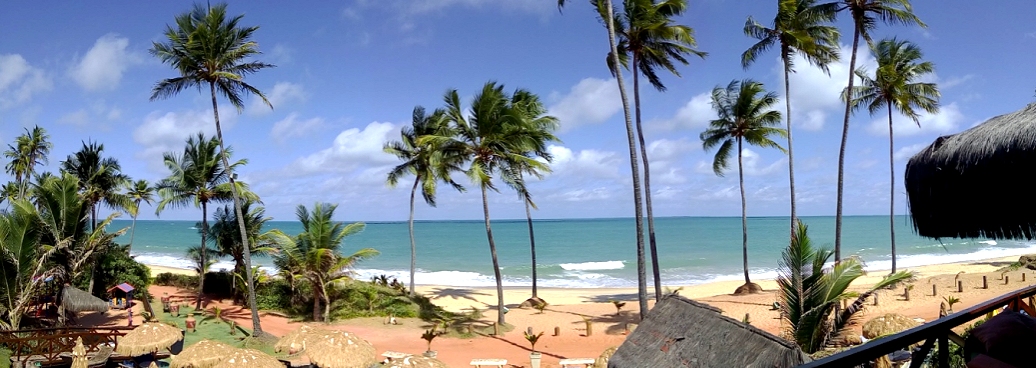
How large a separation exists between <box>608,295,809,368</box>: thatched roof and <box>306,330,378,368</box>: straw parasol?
513 cm

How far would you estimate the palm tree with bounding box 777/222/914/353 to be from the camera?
22.6ft

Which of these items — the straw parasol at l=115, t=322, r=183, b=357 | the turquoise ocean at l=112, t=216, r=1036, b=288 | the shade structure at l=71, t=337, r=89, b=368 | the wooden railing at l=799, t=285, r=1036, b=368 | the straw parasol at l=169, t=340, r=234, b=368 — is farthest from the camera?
the turquoise ocean at l=112, t=216, r=1036, b=288

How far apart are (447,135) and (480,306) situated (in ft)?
26.3

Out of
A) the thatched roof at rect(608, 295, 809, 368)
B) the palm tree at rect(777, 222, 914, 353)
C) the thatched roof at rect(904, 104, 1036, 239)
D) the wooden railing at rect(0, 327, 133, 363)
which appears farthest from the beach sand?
the thatched roof at rect(904, 104, 1036, 239)

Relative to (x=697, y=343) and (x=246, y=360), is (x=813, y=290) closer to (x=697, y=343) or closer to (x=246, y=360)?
(x=697, y=343)

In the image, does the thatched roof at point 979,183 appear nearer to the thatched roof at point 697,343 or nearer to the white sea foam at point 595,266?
the thatched roof at point 697,343

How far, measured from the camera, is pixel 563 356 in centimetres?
1502

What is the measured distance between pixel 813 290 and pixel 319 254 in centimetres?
1548

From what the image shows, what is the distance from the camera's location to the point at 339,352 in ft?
36.4

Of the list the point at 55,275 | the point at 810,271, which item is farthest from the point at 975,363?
the point at 55,275

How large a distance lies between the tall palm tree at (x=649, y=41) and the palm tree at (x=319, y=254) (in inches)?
402

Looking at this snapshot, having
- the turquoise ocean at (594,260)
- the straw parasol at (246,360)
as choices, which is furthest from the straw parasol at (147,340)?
the turquoise ocean at (594,260)

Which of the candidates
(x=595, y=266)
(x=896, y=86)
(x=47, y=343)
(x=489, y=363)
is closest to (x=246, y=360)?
(x=489, y=363)

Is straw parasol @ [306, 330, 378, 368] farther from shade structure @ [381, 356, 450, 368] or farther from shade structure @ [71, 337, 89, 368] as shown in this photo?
shade structure @ [71, 337, 89, 368]
